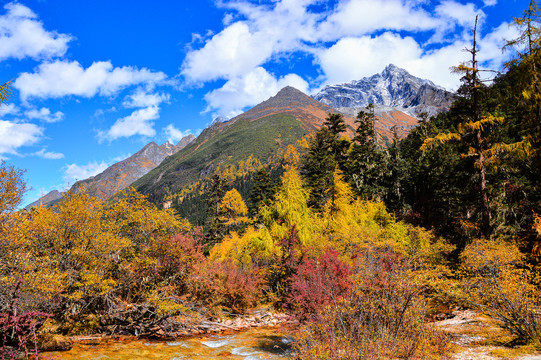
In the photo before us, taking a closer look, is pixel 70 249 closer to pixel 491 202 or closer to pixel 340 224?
pixel 340 224

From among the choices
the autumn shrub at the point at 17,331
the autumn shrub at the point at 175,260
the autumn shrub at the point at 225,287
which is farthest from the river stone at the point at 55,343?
the autumn shrub at the point at 17,331

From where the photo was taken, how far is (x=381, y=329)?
7.96 meters

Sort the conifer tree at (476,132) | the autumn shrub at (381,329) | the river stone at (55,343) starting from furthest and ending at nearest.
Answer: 1. the conifer tree at (476,132)
2. the river stone at (55,343)
3. the autumn shrub at (381,329)

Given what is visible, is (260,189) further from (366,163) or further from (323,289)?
(323,289)

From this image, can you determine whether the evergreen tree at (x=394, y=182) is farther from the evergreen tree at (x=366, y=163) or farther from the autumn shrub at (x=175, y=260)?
the autumn shrub at (x=175, y=260)

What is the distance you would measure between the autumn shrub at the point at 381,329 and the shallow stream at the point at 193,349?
3333 mm

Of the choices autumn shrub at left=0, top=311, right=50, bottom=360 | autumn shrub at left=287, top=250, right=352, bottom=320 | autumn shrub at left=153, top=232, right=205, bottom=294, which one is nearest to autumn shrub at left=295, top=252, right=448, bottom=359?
autumn shrub at left=287, top=250, right=352, bottom=320

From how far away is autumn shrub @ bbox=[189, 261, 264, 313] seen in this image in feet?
57.3

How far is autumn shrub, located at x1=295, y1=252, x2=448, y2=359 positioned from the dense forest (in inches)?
2.4

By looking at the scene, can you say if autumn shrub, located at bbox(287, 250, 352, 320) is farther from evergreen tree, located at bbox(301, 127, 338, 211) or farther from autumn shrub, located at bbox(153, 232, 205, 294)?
evergreen tree, located at bbox(301, 127, 338, 211)

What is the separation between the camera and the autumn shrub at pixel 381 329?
7.29 m

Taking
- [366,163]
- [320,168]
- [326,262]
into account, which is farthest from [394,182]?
[326,262]

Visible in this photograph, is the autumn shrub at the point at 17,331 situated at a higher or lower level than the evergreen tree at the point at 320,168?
lower

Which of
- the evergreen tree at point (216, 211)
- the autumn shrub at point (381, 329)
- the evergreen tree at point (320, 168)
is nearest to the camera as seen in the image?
the autumn shrub at point (381, 329)
